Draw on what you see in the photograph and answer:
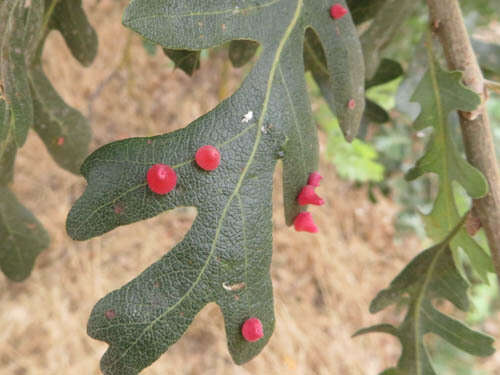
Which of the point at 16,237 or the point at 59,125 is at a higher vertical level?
the point at 59,125

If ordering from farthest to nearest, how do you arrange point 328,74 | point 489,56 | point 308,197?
1. point 489,56
2. point 328,74
3. point 308,197

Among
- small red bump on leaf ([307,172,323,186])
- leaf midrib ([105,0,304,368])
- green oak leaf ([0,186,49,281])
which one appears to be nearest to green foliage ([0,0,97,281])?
green oak leaf ([0,186,49,281])

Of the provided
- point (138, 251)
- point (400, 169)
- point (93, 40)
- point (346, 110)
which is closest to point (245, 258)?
point (346, 110)

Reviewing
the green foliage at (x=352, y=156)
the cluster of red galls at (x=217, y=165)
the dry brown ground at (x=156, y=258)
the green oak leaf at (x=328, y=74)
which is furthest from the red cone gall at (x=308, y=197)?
the dry brown ground at (x=156, y=258)

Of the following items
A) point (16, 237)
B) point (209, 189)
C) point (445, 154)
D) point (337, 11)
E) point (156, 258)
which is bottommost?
point (156, 258)

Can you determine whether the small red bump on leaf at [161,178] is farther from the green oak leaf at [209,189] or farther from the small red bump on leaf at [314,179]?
the small red bump on leaf at [314,179]

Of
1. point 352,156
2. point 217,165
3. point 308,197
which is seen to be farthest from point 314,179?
point 352,156

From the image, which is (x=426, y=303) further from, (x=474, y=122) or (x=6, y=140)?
(x=6, y=140)
